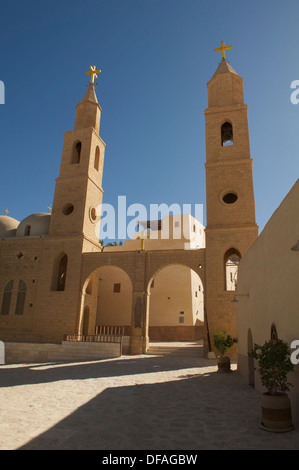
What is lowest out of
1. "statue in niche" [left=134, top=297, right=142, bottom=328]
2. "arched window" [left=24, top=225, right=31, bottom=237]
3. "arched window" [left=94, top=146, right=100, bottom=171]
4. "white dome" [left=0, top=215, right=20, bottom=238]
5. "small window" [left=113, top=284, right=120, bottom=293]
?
"statue in niche" [left=134, top=297, right=142, bottom=328]

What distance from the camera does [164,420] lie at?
597 cm

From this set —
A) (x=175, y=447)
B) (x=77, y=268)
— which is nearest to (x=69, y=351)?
(x=77, y=268)

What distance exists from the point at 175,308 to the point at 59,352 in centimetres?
993

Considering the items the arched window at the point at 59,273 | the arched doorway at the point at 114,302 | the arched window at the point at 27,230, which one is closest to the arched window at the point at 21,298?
the arched window at the point at 59,273

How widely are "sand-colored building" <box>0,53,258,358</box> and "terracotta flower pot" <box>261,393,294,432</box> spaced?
1180 cm

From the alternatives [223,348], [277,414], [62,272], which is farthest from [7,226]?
[277,414]

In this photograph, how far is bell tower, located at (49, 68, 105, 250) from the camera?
21422mm

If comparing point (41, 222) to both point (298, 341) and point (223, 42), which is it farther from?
point (298, 341)

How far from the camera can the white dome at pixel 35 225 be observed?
22625mm

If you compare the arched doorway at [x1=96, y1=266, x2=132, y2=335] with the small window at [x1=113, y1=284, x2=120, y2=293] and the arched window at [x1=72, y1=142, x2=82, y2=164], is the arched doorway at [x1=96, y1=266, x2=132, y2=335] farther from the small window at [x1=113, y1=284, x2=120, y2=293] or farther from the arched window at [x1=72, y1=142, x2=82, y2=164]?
the arched window at [x1=72, y1=142, x2=82, y2=164]

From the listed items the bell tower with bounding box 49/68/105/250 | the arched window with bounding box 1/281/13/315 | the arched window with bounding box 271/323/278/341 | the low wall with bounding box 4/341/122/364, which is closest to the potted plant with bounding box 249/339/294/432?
the arched window with bounding box 271/323/278/341

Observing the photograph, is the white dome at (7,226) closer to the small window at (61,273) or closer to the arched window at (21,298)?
the arched window at (21,298)

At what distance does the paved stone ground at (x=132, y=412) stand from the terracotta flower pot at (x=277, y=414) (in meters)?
0.14

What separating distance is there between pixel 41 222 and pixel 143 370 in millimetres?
14066
